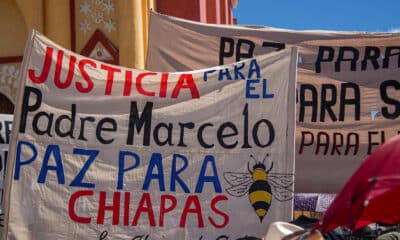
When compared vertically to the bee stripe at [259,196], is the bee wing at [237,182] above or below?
above

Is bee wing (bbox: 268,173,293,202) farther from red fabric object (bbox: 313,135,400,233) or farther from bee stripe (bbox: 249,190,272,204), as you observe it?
red fabric object (bbox: 313,135,400,233)

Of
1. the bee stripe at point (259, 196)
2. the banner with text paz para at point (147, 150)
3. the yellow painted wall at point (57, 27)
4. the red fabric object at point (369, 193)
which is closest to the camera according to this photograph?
the red fabric object at point (369, 193)

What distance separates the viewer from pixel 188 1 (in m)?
11.0

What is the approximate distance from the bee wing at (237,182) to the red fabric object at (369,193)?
2594 mm

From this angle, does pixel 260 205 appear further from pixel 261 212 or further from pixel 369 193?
pixel 369 193

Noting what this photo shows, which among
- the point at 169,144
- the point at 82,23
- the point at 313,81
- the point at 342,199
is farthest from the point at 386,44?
the point at 82,23

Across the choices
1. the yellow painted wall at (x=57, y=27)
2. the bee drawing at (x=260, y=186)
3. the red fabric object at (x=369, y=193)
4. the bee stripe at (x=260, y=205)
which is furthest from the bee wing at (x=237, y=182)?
the yellow painted wall at (x=57, y=27)

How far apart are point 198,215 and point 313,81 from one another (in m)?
2.11

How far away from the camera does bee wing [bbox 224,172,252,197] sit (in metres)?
4.67

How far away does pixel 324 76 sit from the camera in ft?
20.4

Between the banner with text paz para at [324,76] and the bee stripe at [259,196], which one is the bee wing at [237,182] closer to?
the bee stripe at [259,196]

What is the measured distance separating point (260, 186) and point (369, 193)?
2.82m

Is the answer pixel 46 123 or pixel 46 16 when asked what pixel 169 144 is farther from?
pixel 46 16

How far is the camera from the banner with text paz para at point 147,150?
452 centimetres
